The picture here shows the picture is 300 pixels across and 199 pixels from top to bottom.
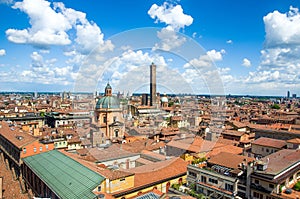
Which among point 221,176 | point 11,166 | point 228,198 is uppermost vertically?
point 221,176

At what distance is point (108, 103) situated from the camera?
2009 cm

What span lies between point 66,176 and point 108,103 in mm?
11406

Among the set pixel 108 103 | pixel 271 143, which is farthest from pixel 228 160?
pixel 108 103

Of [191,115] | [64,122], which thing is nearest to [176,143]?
[191,115]

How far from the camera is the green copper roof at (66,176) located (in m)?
7.87

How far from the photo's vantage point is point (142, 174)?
413 inches

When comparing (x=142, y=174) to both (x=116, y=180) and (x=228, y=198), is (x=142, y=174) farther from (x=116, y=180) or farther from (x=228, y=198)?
(x=228, y=198)

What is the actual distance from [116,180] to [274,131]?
15.5 meters

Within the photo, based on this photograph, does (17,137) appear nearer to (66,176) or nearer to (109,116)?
(109,116)

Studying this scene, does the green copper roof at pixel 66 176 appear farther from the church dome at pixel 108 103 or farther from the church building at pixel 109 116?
the church dome at pixel 108 103

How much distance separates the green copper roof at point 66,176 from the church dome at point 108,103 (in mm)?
8665

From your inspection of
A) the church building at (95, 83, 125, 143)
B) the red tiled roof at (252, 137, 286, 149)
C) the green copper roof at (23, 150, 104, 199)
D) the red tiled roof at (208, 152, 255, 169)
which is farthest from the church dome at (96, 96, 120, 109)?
the red tiled roof at (252, 137, 286, 149)

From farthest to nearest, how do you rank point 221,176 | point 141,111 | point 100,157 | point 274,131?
point 141,111 < point 274,131 < point 100,157 < point 221,176

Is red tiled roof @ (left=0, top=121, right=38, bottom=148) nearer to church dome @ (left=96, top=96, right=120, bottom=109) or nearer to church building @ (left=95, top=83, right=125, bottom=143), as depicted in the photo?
church building @ (left=95, top=83, right=125, bottom=143)
